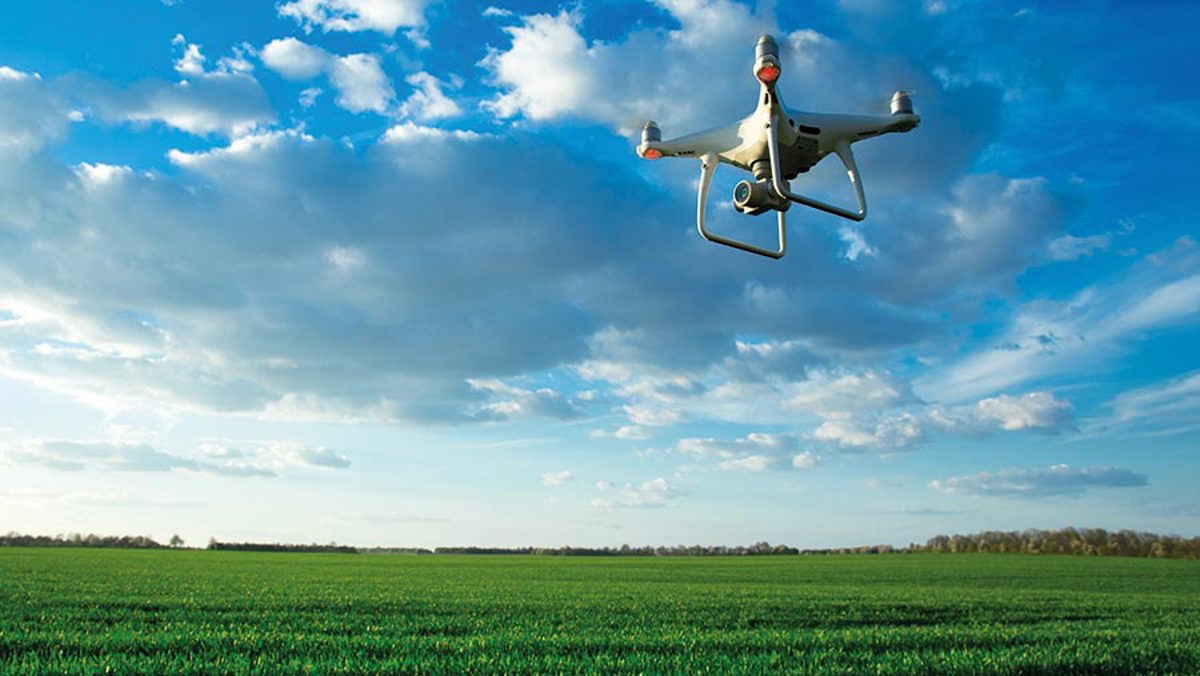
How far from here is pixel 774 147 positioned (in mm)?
6590

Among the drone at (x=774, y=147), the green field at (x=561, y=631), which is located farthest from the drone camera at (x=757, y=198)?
the green field at (x=561, y=631)

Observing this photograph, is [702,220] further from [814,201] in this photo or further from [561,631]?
[561,631]

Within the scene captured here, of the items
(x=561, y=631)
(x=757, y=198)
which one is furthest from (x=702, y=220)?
(x=561, y=631)

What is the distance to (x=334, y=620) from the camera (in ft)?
58.1

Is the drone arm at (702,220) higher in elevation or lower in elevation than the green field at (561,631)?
higher

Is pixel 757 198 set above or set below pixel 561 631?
above

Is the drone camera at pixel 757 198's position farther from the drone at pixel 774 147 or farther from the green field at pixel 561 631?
the green field at pixel 561 631

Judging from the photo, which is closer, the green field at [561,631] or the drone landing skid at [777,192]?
the drone landing skid at [777,192]

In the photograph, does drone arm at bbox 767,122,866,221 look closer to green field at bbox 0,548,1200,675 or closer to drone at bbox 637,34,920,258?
drone at bbox 637,34,920,258

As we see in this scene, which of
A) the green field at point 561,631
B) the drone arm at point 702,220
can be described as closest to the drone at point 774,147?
the drone arm at point 702,220

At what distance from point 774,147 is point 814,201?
0.56 m

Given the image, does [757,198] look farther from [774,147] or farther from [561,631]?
[561,631]

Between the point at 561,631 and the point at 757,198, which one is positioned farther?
the point at 561,631

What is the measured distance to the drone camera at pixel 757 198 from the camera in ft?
22.3
